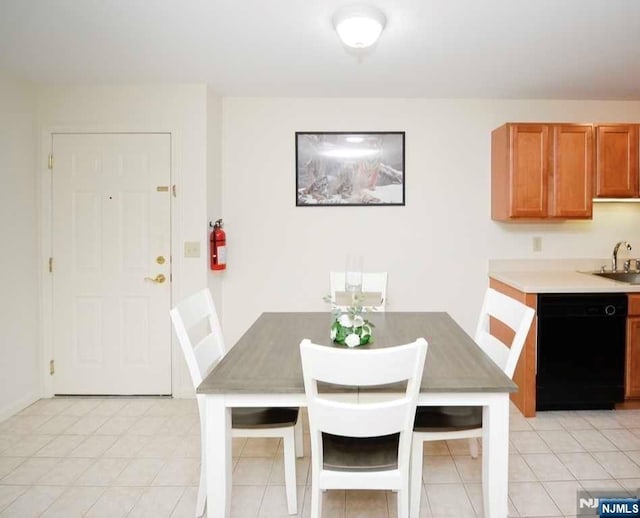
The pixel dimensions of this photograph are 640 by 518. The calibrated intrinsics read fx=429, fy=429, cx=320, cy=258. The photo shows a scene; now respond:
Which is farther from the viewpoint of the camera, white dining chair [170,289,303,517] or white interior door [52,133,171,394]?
white interior door [52,133,171,394]

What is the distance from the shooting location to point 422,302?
3564 mm

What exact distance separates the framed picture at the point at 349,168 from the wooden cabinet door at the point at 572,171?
3.70 ft

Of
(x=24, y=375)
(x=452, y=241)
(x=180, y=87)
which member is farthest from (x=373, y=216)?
(x=24, y=375)

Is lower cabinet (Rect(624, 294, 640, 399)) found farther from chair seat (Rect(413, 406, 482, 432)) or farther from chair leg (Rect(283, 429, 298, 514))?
chair leg (Rect(283, 429, 298, 514))

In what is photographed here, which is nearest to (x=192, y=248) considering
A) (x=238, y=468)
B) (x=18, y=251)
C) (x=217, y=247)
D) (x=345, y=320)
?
(x=217, y=247)

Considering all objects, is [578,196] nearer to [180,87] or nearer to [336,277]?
[336,277]

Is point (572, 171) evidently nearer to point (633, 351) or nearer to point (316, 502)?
point (633, 351)

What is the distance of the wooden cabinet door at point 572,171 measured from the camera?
3.18 metres

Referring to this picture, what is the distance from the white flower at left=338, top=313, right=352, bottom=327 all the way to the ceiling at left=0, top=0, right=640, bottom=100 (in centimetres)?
147

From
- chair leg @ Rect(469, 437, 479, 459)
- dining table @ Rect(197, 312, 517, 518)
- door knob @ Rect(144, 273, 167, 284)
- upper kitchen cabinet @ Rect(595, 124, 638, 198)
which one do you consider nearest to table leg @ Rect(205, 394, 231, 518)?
dining table @ Rect(197, 312, 517, 518)

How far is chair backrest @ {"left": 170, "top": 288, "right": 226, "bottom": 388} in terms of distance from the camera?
1.73m

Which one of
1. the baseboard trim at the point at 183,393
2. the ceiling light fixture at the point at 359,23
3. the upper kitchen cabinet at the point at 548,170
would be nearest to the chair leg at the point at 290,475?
the baseboard trim at the point at 183,393

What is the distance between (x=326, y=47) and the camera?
2.54m

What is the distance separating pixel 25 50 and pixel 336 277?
7.78 ft
